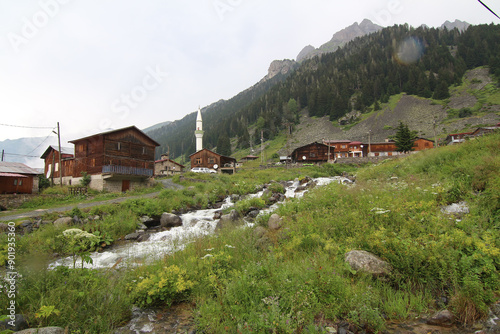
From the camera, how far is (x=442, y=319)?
3.81 meters

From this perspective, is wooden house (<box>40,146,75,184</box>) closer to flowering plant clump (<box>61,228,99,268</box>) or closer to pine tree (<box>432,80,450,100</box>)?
flowering plant clump (<box>61,228,99,268</box>)

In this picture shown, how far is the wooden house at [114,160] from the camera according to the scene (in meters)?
29.9

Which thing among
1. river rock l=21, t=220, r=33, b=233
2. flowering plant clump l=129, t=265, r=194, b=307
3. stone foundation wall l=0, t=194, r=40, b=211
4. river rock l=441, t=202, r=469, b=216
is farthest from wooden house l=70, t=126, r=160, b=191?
river rock l=441, t=202, r=469, b=216

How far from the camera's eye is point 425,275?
478cm

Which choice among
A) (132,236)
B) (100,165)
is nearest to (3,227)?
(132,236)

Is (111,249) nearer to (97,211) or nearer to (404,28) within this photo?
(97,211)

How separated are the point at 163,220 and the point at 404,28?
20475cm

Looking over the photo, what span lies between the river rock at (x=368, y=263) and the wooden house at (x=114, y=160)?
1225 inches

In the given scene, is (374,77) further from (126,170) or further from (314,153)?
(126,170)

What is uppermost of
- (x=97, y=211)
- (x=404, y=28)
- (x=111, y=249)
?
(x=404, y=28)

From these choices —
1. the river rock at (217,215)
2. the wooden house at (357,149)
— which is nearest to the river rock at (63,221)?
the river rock at (217,215)

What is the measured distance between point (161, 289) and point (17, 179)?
33.9 meters

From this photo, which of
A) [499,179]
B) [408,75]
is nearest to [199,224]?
[499,179]

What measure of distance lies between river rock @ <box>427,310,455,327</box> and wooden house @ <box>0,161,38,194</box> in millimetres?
36792
